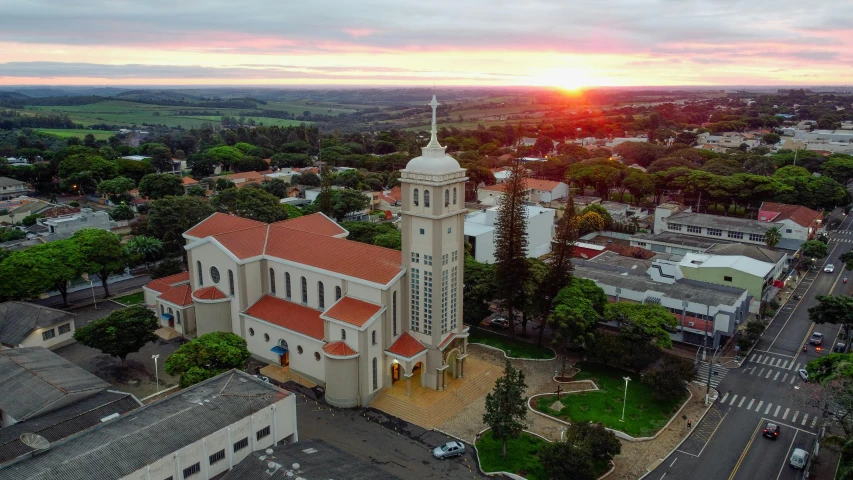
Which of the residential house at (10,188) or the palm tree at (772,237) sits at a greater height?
the residential house at (10,188)

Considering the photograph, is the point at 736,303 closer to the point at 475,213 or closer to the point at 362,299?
the point at 362,299

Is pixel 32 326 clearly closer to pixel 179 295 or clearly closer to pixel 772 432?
pixel 179 295

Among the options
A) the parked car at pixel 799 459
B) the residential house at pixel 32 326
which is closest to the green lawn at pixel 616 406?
the parked car at pixel 799 459

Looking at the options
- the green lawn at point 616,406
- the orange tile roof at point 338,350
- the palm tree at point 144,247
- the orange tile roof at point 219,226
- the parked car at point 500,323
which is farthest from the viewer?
the palm tree at point 144,247

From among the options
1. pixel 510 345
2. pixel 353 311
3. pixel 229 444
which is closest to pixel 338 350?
pixel 353 311

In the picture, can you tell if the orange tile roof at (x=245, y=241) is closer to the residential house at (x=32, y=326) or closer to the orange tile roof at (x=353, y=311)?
the orange tile roof at (x=353, y=311)

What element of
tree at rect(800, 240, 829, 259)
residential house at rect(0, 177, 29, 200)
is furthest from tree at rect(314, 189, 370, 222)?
tree at rect(800, 240, 829, 259)

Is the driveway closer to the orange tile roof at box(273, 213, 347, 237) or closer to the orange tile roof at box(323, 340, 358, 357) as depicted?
the orange tile roof at box(323, 340, 358, 357)
